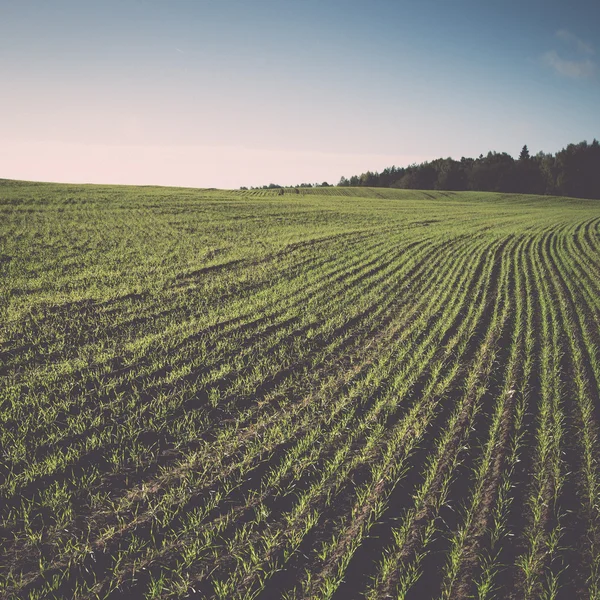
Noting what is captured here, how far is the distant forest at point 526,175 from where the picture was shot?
88.4 metres

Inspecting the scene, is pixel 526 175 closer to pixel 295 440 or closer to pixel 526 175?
pixel 526 175

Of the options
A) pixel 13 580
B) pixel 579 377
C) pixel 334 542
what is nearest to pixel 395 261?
pixel 579 377

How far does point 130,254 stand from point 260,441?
544 inches

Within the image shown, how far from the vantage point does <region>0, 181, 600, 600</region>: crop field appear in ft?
12.2

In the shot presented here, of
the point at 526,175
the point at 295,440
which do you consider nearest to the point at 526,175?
the point at 526,175

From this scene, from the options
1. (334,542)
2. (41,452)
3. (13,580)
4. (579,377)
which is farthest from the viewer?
(579,377)

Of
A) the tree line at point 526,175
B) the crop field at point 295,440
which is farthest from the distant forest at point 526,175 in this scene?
the crop field at point 295,440

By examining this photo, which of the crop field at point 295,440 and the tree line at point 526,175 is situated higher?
the tree line at point 526,175

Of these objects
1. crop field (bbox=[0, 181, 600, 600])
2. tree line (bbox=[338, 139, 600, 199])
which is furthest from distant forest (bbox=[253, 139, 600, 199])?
crop field (bbox=[0, 181, 600, 600])

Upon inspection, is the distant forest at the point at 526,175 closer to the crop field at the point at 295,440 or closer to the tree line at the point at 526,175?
the tree line at the point at 526,175

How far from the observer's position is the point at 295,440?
214 inches

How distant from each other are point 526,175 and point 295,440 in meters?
112

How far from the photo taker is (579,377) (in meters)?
7.32

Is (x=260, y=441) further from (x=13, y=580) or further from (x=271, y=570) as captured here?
(x=13, y=580)
